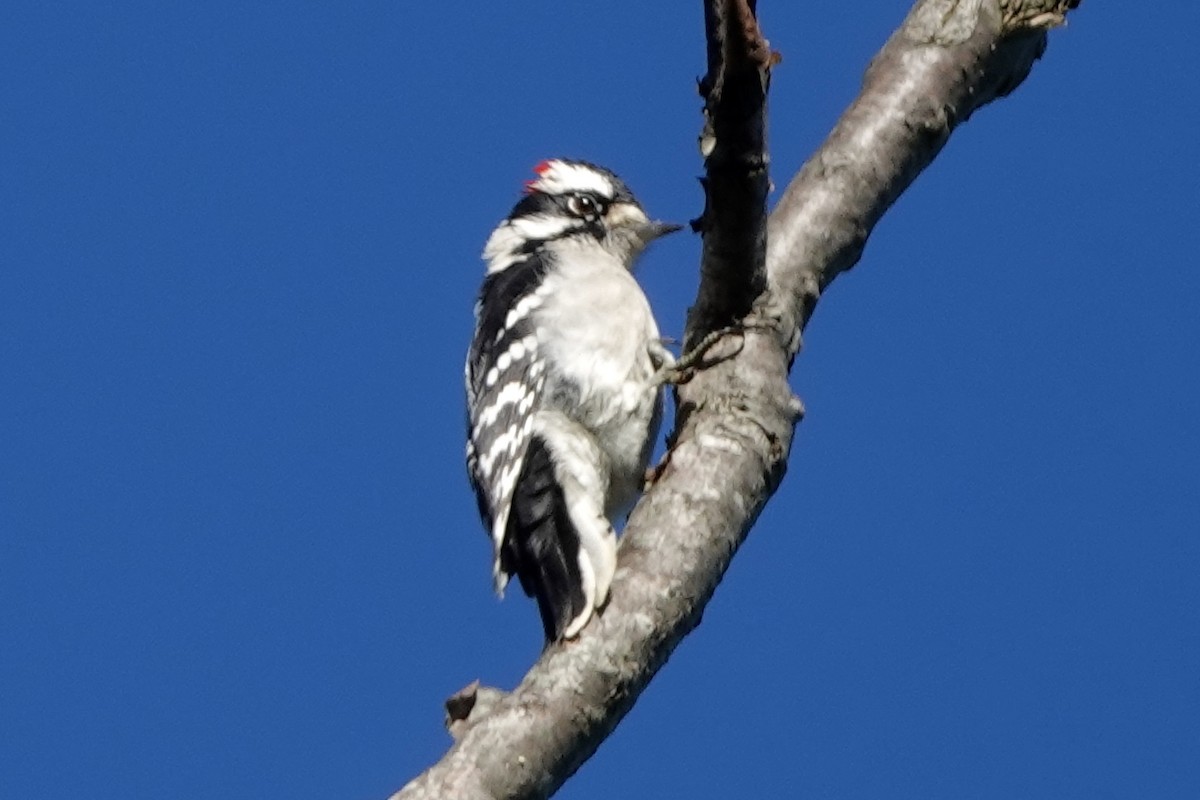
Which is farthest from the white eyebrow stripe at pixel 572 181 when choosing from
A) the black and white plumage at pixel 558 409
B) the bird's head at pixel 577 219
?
the black and white plumage at pixel 558 409

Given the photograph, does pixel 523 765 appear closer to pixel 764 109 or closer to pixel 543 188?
pixel 764 109

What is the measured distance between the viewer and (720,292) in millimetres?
4086

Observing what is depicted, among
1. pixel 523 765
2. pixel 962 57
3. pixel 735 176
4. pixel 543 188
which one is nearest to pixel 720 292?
pixel 735 176

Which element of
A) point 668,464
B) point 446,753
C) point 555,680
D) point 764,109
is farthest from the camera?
point 668,464

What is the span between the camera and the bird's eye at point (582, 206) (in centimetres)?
602

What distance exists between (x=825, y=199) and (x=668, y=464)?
0.93m

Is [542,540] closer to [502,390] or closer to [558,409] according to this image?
[558,409]

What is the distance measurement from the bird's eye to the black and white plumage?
270 mm

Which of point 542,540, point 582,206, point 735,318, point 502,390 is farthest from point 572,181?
point 735,318

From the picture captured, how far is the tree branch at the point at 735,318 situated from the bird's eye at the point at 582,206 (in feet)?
5.04

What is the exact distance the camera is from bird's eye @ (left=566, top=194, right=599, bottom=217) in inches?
237

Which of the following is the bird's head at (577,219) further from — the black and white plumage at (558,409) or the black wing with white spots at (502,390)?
the black wing with white spots at (502,390)

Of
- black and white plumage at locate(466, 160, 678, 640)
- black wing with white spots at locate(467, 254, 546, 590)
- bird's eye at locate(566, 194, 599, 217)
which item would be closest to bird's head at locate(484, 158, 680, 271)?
bird's eye at locate(566, 194, 599, 217)

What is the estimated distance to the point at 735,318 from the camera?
13.6 feet
